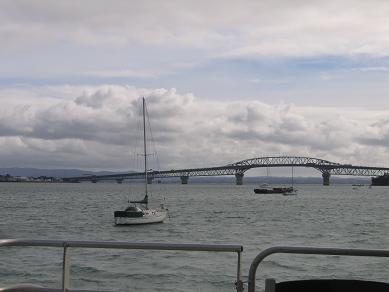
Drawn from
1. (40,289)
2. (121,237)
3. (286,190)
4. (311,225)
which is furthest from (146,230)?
(286,190)

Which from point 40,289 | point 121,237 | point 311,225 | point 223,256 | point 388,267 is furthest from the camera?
point 311,225

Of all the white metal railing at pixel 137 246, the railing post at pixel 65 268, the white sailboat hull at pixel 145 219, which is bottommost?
the white sailboat hull at pixel 145 219

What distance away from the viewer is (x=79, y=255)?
97.0ft

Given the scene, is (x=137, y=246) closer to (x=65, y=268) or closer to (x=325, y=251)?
(x=65, y=268)

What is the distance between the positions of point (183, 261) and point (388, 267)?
8417mm

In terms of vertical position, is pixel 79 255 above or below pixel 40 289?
below

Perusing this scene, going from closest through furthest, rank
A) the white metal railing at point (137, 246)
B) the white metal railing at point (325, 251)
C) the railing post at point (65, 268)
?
the white metal railing at point (325, 251) < the white metal railing at point (137, 246) < the railing post at point (65, 268)

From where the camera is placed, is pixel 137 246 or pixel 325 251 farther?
pixel 137 246

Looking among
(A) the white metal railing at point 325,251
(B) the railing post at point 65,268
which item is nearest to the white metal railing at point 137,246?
(B) the railing post at point 65,268

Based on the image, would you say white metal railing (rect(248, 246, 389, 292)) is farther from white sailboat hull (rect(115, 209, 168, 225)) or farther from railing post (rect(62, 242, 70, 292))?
white sailboat hull (rect(115, 209, 168, 225))

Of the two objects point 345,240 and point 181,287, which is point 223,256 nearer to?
point 181,287

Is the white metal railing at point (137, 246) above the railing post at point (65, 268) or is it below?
above

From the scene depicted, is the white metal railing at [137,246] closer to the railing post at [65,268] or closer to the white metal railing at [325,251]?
the railing post at [65,268]

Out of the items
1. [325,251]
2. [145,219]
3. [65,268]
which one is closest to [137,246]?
[65,268]
